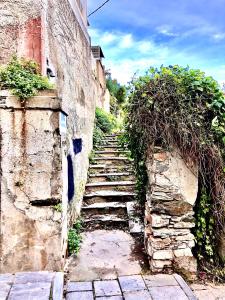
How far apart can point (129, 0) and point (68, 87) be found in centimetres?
250

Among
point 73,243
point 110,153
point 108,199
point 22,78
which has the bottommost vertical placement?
point 73,243

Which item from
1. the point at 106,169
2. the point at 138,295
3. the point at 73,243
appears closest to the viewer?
the point at 138,295

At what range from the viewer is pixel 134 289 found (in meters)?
2.81

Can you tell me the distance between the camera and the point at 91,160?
7.41 m

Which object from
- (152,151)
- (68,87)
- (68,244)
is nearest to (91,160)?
(68,87)

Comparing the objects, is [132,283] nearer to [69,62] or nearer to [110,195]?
[110,195]

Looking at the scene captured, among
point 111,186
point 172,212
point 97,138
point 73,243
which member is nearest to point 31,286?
point 73,243

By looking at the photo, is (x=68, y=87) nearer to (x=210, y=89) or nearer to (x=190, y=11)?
(x=210, y=89)

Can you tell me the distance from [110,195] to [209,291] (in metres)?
2.95

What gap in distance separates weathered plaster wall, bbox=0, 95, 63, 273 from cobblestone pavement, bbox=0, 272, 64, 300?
16cm

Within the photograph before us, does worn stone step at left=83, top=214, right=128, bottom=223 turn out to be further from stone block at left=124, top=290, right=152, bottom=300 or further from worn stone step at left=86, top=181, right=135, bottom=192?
stone block at left=124, top=290, right=152, bottom=300

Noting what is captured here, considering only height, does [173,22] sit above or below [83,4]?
below

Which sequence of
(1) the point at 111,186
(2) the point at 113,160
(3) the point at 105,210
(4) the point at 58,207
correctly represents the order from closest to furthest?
(4) the point at 58,207, (3) the point at 105,210, (1) the point at 111,186, (2) the point at 113,160

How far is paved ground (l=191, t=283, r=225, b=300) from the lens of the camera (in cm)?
289
